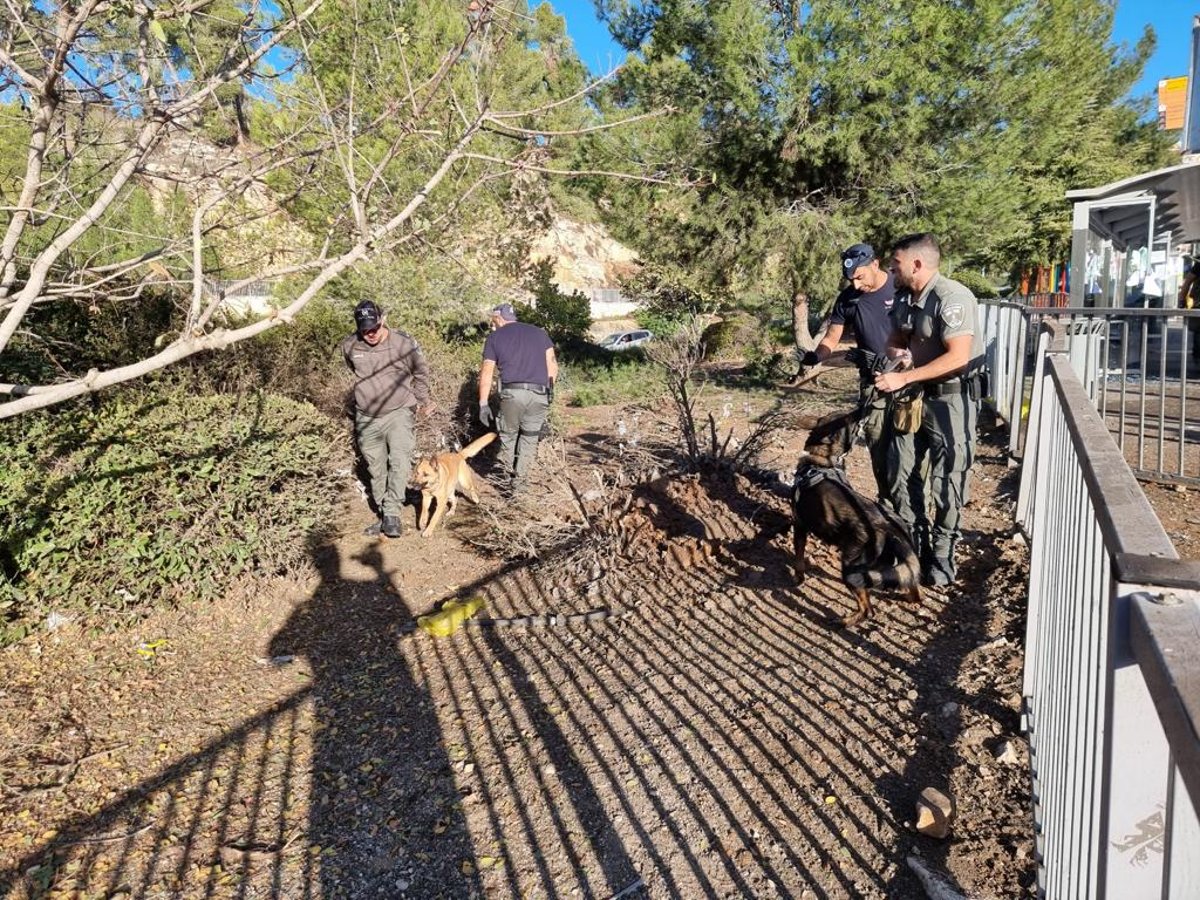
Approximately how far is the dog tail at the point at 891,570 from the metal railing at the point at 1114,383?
2287 millimetres

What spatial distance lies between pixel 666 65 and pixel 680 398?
25.7 feet

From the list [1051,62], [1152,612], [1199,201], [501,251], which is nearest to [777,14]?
Answer: [1051,62]

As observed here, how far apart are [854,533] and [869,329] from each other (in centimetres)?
131

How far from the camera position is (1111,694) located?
123 centimetres

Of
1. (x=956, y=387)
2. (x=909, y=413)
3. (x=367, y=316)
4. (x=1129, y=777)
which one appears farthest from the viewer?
(x=367, y=316)

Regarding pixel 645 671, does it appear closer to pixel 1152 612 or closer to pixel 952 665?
pixel 952 665

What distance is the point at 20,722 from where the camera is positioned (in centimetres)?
356

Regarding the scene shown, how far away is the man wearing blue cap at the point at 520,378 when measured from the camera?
652 cm

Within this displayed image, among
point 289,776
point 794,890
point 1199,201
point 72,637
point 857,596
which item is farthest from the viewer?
point 1199,201

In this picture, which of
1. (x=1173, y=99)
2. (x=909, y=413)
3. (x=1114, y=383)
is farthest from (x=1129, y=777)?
(x=1173, y=99)

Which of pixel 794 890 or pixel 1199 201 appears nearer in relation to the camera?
pixel 794 890

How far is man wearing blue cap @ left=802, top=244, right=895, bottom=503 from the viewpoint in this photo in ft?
13.9

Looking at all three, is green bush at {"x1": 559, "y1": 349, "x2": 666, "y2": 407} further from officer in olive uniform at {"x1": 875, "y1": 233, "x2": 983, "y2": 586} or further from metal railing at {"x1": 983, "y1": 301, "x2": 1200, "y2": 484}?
officer in olive uniform at {"x1": 875, "y1": 233, "x2": 983, "y2": 586}

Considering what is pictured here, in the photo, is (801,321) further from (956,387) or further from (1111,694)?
(1111,694)
